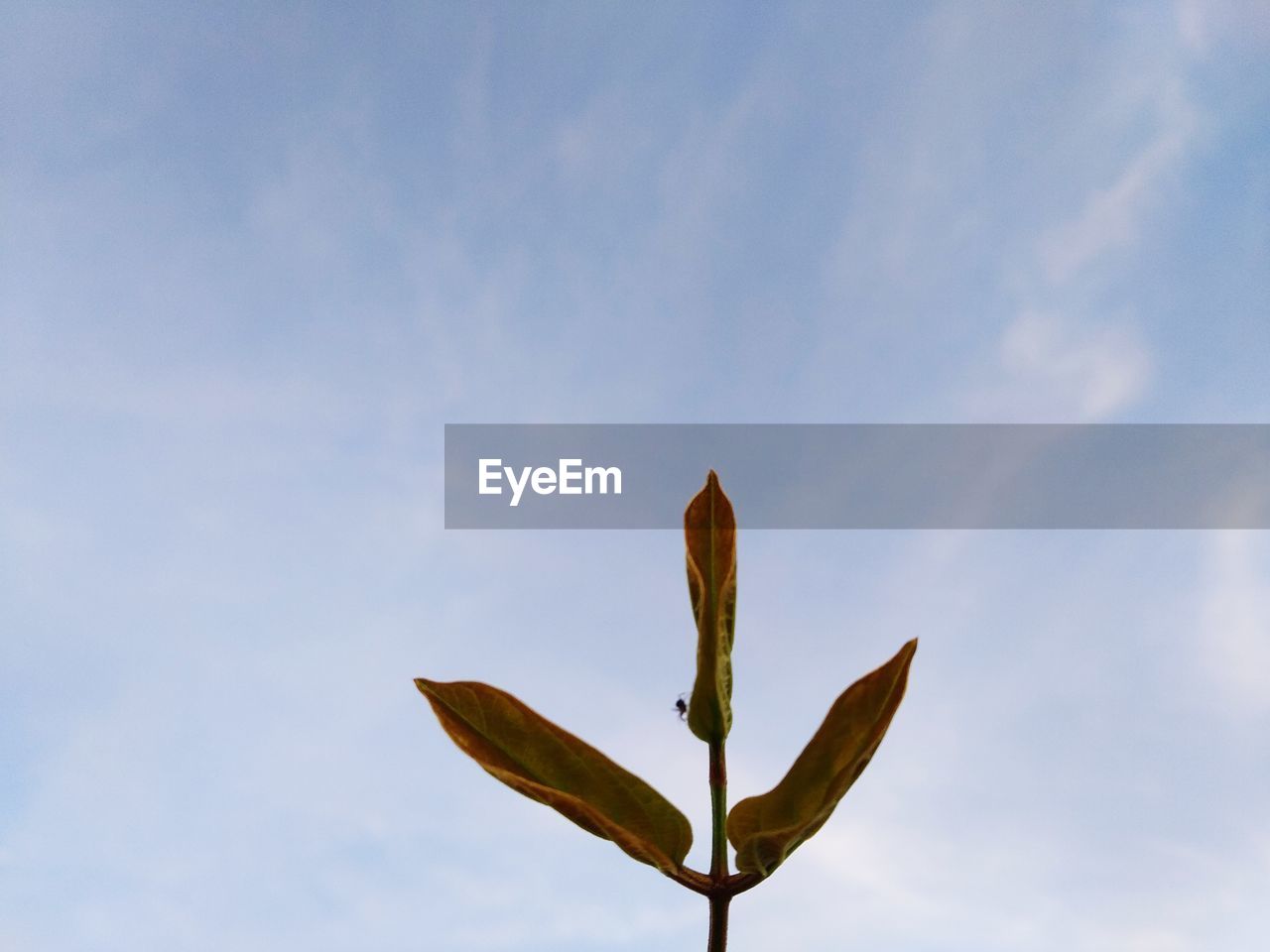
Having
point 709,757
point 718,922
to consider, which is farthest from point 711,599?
point 718,922

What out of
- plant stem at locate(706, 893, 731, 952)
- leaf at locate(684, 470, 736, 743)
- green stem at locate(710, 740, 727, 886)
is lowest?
plant stem at locate(706, 893, 731, 952)

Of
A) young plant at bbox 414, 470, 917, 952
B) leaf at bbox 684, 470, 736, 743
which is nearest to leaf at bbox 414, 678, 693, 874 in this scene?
young plant at bbox 414, 470, 917, 952

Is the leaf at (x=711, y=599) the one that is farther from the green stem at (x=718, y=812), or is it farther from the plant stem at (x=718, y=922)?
the plant stem at (x=718, y=922)

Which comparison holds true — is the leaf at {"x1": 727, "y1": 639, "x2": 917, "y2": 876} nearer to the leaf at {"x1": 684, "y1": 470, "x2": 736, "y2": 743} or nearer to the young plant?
the young plant

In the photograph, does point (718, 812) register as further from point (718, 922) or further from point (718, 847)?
point (718, 922)

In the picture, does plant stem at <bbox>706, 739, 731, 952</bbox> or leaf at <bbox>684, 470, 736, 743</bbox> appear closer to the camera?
plant stem at <bbox>706, 739, 731, 952</bbox>

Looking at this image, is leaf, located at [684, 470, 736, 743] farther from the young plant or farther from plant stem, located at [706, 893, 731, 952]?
plant stem, located at [706, 893, 731, 952]

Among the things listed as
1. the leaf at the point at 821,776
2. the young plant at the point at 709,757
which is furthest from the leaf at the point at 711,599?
the leaf at the point at 821,776

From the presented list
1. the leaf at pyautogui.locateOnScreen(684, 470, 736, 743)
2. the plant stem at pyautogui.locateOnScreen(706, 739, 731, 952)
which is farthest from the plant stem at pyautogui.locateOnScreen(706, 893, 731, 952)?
the leaf at pyautogui.locateOnScreen(684, 470, 736, 743)

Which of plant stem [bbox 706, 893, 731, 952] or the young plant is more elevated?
the young plant
